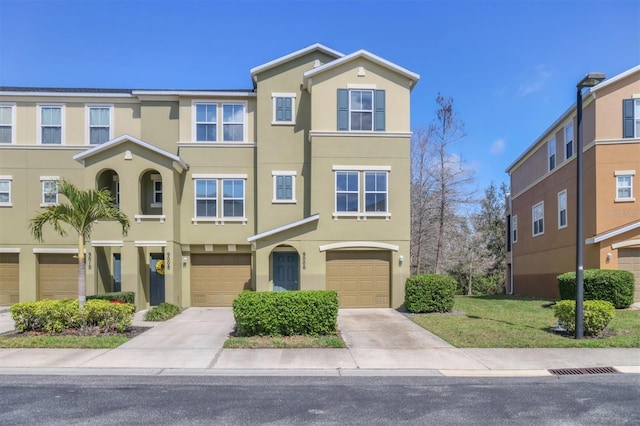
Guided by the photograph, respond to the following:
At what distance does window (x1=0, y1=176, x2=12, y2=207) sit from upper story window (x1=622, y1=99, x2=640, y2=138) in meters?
25.8

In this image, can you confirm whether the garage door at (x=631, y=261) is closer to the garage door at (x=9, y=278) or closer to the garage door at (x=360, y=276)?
the garage door at (x=360, y=276)

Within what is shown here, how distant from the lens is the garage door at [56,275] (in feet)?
64.5

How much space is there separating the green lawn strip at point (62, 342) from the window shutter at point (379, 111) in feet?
38.7

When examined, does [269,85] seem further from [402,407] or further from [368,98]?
[402,407]

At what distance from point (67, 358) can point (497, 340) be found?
9.75 meters

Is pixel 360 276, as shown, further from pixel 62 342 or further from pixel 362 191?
pixel 62 342

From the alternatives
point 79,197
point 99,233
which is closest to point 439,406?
point 79,197

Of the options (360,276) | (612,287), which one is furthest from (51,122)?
(612,287)

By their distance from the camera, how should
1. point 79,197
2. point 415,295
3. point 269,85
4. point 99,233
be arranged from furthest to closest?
point 269,85 < point 99,233 < point 415,295 < point 79,197

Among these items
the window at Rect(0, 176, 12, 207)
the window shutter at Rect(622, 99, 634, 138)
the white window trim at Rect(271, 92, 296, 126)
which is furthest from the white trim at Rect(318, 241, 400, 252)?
the window at Rect(0, 176, 12, 207)

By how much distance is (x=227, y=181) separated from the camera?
64.2 ft

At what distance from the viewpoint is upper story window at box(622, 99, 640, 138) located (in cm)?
1873

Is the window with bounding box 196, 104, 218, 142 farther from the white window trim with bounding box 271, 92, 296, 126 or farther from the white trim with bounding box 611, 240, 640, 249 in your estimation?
the white trim with bounding box 611, 240, 640, 249

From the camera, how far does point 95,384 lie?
7750 mm
